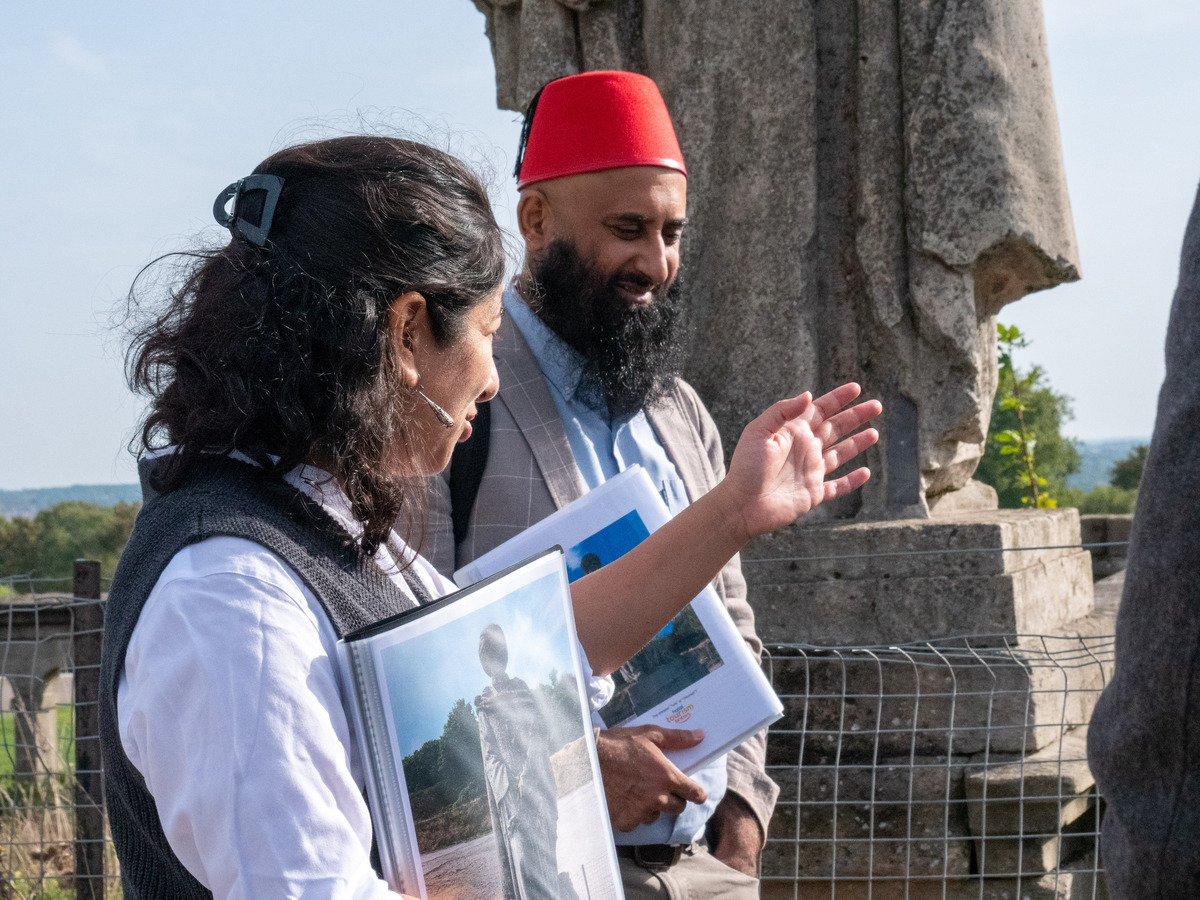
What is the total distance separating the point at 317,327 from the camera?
51.8 inches

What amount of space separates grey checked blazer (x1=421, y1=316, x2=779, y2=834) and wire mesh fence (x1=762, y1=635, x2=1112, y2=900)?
1182 mm

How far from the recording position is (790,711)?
3.96 m

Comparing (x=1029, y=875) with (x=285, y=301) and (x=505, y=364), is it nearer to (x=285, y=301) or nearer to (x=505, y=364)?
(x=505, y=364)

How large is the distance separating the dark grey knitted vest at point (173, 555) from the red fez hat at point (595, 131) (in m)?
1.70

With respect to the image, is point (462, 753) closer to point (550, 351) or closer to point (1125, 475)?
point (550, 351)

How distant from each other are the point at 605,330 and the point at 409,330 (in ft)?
4.17

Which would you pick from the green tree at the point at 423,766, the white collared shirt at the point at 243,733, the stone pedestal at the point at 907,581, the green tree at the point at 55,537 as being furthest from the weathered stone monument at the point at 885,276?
the green tree at the point at 55,537

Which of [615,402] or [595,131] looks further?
[595,131]

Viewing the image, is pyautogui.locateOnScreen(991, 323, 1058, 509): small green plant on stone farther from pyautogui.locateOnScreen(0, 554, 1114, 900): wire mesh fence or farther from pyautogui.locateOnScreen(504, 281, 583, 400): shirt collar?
pyautogui.locateOnScreen(504, 281, 583, 400): shirt collar

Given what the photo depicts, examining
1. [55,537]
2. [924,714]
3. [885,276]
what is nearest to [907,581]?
[924,714]

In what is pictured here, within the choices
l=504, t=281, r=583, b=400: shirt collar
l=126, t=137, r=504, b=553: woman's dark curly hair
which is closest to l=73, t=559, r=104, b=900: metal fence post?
l=504, t=281, r=583, b=400: shirt collar

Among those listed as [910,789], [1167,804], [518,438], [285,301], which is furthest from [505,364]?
[910,789]

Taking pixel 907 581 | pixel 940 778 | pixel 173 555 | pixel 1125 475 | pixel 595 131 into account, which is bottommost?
pixel 940 778

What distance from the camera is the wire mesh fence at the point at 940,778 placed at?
3.67 meters
